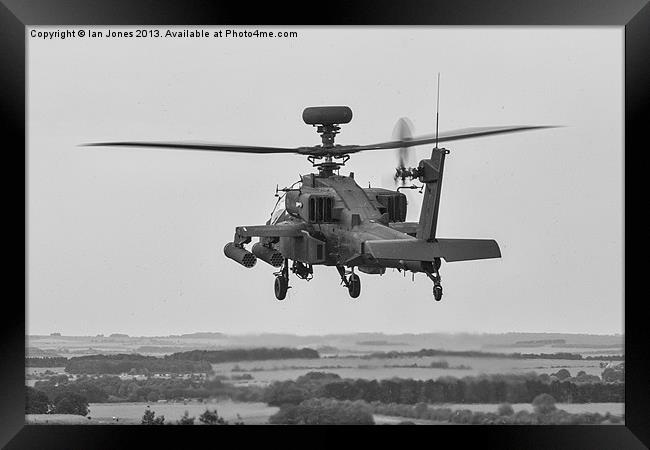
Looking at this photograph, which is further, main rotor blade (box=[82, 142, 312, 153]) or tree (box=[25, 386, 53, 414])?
main rotor blade (box=[82, 142, 312, 153])

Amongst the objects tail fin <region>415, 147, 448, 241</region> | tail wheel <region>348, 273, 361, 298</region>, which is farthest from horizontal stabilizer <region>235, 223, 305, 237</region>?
tail fin <region>415, 147, 448, 241</region>

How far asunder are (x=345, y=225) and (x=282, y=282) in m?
1.34

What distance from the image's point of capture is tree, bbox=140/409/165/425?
1550cm

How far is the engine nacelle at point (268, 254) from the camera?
703 inches

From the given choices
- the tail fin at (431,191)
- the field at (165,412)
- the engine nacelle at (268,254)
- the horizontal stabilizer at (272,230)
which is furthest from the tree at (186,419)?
the tail fin at (431,191)

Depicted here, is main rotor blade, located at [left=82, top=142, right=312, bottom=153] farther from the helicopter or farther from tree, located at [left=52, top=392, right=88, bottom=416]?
tree, located at [left=52, top=392, right=88, bottom=416]

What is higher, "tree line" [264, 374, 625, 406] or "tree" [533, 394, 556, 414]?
"tree line" [264, 374, 625, 406]

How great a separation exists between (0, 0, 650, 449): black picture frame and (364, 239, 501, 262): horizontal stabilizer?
1.72m

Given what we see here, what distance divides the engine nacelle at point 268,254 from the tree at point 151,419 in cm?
314

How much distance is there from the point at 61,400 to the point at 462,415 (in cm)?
520

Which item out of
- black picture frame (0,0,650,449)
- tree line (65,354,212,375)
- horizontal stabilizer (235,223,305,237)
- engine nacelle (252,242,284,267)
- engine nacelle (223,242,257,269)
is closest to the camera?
black picture frame (0,0,650,449)
